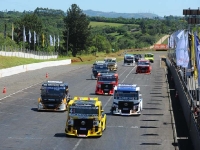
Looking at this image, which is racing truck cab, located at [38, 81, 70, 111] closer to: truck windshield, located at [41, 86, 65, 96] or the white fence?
truck windshield, located at [41, 86, 65, 96]

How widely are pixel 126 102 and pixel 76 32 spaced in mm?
126751

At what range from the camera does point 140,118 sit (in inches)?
1563

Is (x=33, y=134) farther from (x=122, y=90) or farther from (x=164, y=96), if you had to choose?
(x=164, y=96)

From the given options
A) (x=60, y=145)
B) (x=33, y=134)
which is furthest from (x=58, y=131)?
(x=60, y=145)

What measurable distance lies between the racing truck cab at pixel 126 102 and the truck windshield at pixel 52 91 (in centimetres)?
408

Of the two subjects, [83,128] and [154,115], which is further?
[154,115]

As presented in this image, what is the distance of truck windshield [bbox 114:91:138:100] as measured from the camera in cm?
4005

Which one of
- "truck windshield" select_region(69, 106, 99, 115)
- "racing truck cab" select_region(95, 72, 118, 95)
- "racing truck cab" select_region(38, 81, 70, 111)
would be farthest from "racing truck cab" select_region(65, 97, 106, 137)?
"racing truck cab" select_region(95, 72, 118, 95)

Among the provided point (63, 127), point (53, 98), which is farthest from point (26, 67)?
point (63, 127)

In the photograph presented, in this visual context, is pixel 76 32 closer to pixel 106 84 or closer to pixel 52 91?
pixel 106 84

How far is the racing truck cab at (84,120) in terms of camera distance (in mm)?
30781

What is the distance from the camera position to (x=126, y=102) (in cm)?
3991

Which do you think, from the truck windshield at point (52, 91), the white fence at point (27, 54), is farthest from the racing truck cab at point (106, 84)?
the white fence at point (27, 54)

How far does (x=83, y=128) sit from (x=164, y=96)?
85.3 feet
